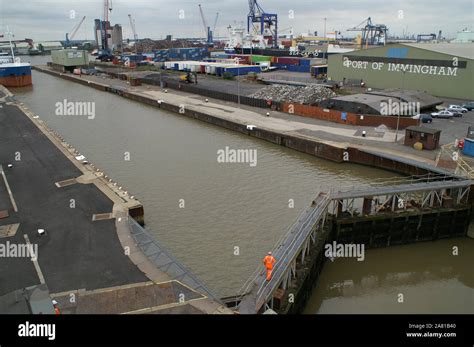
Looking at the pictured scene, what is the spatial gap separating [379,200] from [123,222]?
45.9 feet

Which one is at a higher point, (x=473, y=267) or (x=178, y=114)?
(x=178, y=114)

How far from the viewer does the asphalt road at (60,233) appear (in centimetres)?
1322

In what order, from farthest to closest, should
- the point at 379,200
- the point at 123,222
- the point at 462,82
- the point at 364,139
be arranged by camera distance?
the point at 462,82
the point at 364,139
the point at 379,200
the point at 123,222

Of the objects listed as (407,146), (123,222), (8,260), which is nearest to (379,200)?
(407,146)

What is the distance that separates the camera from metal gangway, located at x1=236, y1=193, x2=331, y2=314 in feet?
40.1

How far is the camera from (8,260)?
47.1 feet

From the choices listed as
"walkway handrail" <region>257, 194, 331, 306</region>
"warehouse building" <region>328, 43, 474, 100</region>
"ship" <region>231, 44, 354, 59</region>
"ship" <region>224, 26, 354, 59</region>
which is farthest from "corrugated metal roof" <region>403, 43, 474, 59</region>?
"ship" <region>231, 44, 354, 59</region>

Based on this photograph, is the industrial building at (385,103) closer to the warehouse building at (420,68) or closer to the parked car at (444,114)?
the parked car at (444,114)

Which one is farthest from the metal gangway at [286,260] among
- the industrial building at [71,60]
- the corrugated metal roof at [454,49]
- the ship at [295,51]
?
the industrial building at [71,60]

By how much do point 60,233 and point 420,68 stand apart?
4660 centimetres

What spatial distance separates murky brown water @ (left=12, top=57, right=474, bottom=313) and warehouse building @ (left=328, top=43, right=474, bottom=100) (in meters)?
22.4

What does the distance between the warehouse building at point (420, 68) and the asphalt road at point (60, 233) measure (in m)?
34.8

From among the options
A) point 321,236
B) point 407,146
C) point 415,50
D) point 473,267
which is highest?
point 415,50

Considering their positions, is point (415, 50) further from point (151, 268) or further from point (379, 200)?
point (151, 268)
